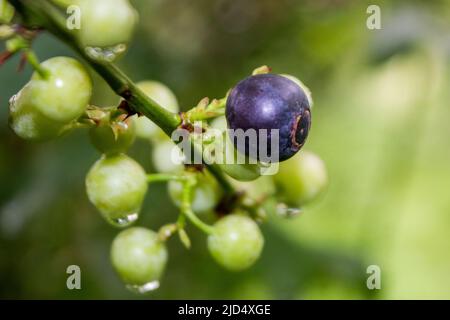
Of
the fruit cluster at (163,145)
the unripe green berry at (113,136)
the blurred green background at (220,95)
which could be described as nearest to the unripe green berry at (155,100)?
the fruit cluster at (163,145)

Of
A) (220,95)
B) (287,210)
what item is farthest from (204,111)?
(220,95)

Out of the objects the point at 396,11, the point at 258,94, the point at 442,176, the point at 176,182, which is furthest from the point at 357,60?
the point at 258,94

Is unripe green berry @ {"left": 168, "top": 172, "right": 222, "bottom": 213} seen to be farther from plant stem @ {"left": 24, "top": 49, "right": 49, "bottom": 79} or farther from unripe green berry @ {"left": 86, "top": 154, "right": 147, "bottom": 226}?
plant stem @ {"left": 24, "top": 49, "right": 49, "bottom": 79}

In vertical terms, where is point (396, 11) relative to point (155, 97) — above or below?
above

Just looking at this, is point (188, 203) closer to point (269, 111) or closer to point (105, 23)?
point (269, 111)

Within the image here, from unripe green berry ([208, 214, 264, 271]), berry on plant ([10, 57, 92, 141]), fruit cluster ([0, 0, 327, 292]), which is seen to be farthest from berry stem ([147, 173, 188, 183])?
berry on plant ([10, 57, 92, 141])
